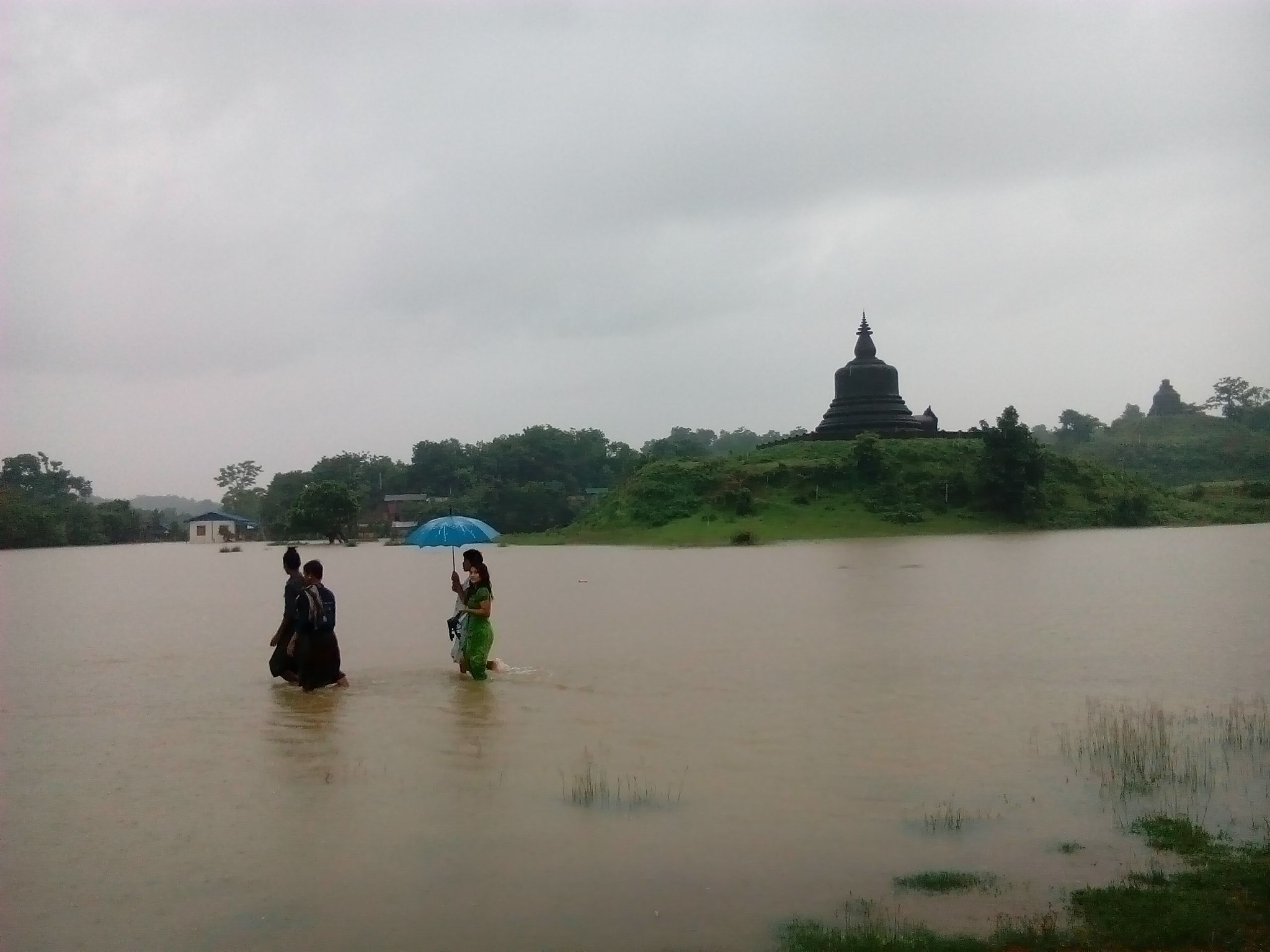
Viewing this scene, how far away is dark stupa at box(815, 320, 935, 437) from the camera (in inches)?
2584

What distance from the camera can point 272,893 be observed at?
634cm

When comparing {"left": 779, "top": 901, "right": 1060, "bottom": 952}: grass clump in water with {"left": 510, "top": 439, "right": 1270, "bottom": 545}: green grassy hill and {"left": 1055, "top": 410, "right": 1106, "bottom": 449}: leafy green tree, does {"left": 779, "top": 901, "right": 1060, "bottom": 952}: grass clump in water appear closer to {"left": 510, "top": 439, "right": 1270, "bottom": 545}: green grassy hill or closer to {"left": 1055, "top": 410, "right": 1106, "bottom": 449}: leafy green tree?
{"left": 510, "top": 439, "right": 1270, "bottom": 545}: green grassy hill

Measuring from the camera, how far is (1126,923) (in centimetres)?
548

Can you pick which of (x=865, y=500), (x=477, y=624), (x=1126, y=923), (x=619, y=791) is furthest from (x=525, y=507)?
(x=1126, y=923)

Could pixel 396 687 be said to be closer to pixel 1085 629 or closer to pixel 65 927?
pixel 65 927

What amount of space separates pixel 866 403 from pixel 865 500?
14.8 meters

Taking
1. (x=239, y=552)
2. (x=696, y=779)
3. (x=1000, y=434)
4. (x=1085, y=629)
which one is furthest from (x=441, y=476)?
(x=696, y=779)

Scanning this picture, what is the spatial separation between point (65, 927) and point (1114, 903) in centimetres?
545

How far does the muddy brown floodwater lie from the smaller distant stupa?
91762 mm

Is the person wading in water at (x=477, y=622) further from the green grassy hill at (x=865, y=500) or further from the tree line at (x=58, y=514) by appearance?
the tree line at (x=58, y=514)

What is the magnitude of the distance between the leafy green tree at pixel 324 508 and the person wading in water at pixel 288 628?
211 ft

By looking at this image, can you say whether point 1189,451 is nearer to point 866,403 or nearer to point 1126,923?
point 866,403

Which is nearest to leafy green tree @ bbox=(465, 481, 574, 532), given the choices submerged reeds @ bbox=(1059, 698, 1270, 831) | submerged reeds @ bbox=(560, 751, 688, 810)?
submerged reeds @ bbox=(1059, 698, 1270, 831)

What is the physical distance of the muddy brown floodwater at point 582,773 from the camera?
612 cm
